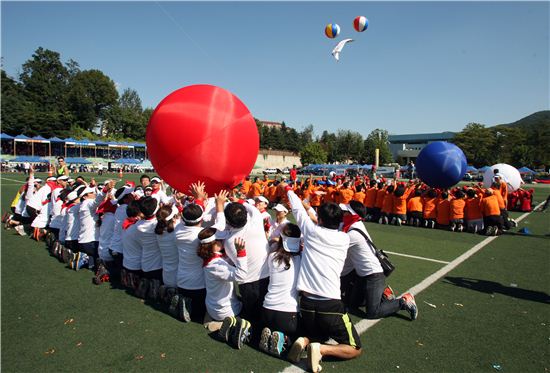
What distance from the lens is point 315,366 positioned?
3.14 meters

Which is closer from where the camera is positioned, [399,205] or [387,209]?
[399,205]

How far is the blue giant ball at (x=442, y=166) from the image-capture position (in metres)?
11.3

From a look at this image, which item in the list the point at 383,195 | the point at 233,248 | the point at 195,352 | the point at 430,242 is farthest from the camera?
the point at 383,195

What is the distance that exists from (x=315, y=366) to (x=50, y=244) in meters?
7.10

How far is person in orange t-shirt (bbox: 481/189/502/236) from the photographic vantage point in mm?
9691

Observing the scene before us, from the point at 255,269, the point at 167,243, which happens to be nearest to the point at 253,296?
the point at 255,269

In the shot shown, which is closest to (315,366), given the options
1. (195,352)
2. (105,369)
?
(195,352)

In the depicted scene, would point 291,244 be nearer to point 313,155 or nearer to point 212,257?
point 212,257

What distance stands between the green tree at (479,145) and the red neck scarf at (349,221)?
219ft

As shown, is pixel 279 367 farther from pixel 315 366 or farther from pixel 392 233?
pixel 392 233

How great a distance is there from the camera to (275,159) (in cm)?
8162

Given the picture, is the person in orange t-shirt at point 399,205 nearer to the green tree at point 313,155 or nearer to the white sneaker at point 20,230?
the white sneaker at point 20,230

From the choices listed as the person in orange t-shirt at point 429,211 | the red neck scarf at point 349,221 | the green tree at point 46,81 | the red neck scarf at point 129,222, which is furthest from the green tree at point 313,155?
the red neck scarf at point 349,221

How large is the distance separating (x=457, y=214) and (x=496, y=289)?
17.7 feet
